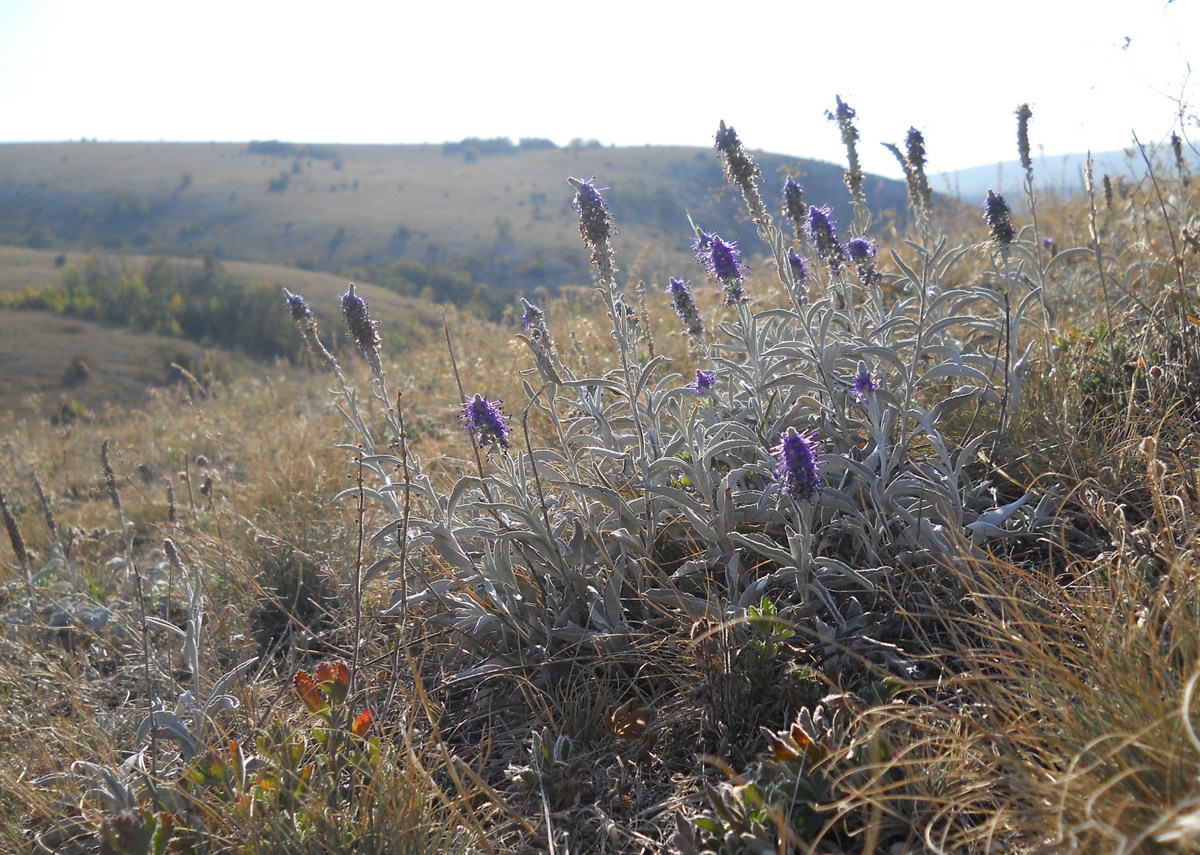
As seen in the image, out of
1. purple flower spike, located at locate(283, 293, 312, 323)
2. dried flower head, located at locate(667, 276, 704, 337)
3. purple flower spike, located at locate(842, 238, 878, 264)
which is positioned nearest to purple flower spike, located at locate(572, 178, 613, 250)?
dried flower head, located at locate(667, 276, 704, 337)

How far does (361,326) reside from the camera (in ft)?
7.29

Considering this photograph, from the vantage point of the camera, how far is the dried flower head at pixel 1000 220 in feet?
7.29

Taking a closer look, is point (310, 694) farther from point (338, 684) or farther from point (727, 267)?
point (727, 267)

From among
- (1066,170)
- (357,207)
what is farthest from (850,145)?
(357,207)

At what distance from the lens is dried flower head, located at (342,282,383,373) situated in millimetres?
2215

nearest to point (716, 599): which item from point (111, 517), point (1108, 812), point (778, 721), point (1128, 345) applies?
point (778, 721)

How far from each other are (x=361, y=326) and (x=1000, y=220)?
2150 millimetres

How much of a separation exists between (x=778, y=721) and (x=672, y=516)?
732mm

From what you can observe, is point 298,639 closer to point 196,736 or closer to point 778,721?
point 196,736

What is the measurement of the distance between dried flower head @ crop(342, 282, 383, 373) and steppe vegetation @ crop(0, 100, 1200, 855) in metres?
0.02

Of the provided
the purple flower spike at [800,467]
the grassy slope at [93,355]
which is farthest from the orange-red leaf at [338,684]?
the grassy slope at [93,355]

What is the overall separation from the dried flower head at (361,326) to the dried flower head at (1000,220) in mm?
2088

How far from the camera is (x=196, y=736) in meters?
1.86

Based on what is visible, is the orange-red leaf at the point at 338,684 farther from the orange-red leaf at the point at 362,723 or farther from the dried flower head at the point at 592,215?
the dried flower head at the point at 592,215
